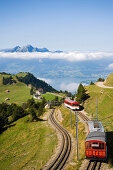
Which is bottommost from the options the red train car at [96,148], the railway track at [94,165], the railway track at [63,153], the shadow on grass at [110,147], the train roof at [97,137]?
the railway track at [63,153]

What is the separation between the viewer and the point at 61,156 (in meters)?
42.5

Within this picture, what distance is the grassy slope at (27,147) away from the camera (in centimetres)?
4366

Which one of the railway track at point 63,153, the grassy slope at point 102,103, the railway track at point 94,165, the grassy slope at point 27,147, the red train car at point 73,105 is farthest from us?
the red train car at point 73,105

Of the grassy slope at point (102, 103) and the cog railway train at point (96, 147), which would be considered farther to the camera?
the grassy slope at point (102, 103)

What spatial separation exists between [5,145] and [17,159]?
1734 centimetres

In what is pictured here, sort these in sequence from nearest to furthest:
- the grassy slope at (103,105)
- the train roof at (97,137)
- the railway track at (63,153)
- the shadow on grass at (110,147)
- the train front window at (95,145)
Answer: the train front window at (95,145), the train roof at (97,137), the shadow on grass at (110,147), the railway track at (63,153), the grassy slope at (103,105)

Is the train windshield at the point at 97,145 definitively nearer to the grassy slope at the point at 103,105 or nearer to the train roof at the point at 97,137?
the train roof at the point at 97,137

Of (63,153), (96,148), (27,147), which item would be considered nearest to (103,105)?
(63,153)

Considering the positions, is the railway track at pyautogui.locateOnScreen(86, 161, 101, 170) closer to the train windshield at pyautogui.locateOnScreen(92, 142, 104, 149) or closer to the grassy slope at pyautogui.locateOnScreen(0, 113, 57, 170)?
the train windshield at pyautogui.locateOnScreen(92, 142, 104, 149)

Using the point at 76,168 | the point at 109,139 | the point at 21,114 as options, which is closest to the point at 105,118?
the point at 109,139

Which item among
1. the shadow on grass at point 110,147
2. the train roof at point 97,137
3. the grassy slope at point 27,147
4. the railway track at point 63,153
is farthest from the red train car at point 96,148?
the grassy slope at point 27,147

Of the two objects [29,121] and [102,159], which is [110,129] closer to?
[102,159]

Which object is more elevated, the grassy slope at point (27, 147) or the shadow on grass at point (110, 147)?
the shadow on grass at point (110, 147)

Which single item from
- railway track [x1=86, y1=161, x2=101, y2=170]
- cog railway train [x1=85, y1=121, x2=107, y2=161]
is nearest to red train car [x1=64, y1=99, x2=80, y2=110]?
cog railway train [x1=85, y1=121, x2=107, y2=161]
